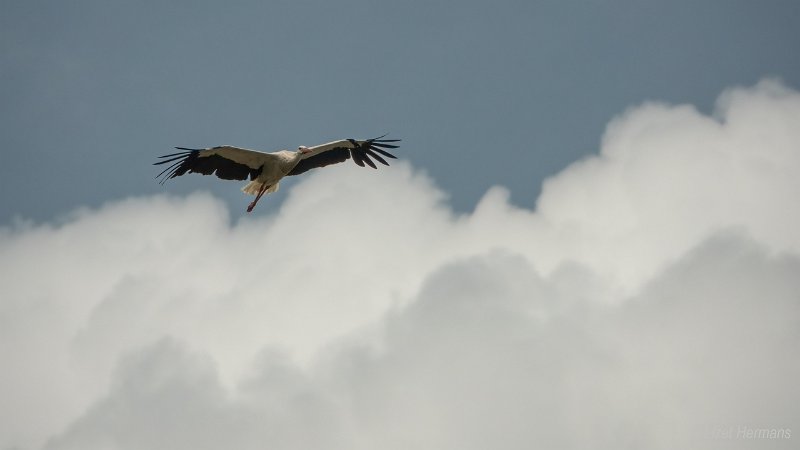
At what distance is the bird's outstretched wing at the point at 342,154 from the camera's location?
34.0 metres

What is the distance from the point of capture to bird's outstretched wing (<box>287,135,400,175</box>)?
34.0 meters

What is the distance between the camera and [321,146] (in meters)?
33.9

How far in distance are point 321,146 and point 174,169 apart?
388cm

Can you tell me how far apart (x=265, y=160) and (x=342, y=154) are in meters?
2.25

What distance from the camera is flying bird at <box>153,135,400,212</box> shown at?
32.5 meters

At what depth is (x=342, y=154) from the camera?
1358 inches

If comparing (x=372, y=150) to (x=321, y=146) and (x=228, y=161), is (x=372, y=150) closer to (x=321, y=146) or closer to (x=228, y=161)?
(x=321, y=146)

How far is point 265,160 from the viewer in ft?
109

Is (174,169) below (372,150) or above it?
below

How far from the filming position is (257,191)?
1328 inches

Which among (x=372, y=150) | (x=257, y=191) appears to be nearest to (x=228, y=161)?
(x=257, y=191)

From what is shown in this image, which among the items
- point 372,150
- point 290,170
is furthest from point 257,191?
point 372,150

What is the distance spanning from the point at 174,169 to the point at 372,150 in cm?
511

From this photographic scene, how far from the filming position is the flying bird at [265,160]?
107ft
